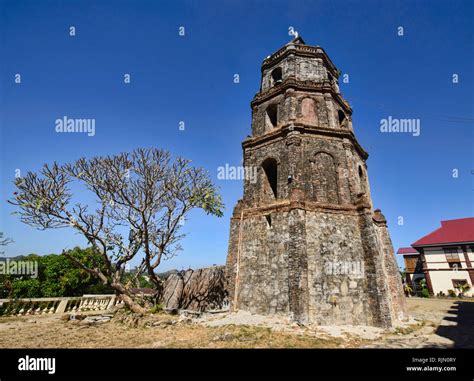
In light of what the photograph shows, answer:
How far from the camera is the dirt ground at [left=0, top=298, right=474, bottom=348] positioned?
8.28 m

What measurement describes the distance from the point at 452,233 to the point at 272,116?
32.5m

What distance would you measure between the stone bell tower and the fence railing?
31.8ft

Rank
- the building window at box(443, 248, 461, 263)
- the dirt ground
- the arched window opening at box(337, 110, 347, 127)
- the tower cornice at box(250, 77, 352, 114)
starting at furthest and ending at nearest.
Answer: the building window at box(443, 248, 461, 263)
the arched window opening at box(337, 110, 347, 127)
the tower cornice at box(250, 77, 352, 114)
the dirt ground

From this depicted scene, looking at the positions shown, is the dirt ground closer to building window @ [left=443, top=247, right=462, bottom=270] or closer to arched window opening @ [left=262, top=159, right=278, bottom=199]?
arched window opening @ [left=262, top=159, right=278, bottom=199]

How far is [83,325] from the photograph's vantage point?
1106 cm

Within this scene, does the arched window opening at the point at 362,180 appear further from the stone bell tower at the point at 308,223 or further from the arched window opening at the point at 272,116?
the arched window opening at the point at 272,116

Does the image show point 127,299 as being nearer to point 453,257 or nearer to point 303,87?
point 303,87

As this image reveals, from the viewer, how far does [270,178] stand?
16.2m

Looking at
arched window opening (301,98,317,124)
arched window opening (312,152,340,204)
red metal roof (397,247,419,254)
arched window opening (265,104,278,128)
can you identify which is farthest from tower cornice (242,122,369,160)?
red metal roof (397,247,419,254)

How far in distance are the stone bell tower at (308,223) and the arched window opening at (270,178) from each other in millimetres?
72

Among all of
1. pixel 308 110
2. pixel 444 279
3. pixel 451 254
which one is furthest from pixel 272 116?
pixel 444 279

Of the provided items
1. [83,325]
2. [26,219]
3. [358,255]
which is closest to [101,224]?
[26,219]
